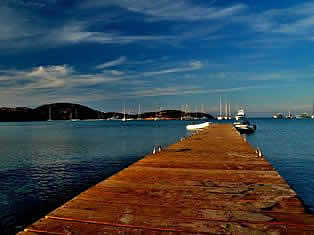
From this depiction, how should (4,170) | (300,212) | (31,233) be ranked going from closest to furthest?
(31,233), (300,212), (4,170)

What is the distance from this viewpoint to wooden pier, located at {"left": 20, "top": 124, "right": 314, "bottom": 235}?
4.59 metres

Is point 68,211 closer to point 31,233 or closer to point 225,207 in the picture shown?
point 31,233

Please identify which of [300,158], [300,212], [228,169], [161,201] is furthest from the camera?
[300,158]

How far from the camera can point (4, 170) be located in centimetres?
1948

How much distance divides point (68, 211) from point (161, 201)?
7.31ft

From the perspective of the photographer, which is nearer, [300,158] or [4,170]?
[4,170]

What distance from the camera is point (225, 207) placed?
225 inches

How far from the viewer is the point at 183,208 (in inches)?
224

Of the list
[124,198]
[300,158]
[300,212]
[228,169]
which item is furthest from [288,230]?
[300,158]

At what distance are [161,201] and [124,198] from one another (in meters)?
0.99

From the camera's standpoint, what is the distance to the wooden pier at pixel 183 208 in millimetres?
4590

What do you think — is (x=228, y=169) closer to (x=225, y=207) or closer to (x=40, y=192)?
(x=225, y=207)

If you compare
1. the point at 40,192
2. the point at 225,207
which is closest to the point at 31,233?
the point at 225,207

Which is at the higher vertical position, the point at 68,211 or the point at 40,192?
the point at 68,211
